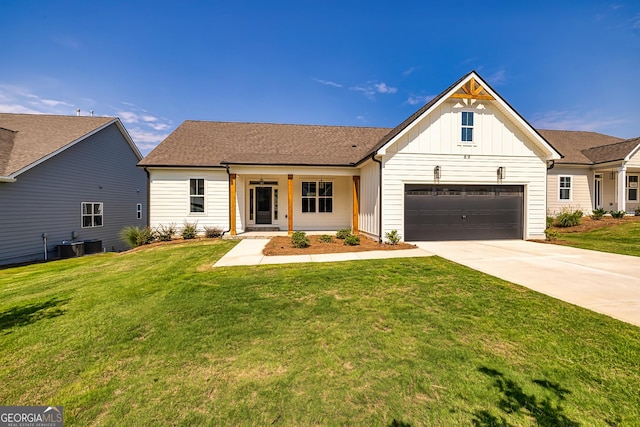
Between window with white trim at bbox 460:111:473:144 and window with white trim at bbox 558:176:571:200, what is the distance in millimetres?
10472

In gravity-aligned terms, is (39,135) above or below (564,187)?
above

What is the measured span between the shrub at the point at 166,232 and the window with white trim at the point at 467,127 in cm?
1365

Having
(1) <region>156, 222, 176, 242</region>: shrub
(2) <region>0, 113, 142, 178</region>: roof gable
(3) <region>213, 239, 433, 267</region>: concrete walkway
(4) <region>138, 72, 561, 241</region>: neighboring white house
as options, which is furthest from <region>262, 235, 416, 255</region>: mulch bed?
(2) <region>0, 113, 142, 178</region>: roof gable

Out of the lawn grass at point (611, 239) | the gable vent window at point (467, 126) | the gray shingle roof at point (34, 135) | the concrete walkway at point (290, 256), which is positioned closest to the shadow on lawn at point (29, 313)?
the concrete walkway at point (290, 256)

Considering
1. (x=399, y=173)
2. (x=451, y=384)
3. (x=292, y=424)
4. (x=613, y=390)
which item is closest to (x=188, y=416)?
(x=292, y=424)

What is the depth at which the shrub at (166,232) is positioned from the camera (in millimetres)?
12367

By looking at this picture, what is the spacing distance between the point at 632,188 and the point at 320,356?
25.5 metres

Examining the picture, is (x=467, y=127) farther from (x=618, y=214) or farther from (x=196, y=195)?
(x=196, y=195)

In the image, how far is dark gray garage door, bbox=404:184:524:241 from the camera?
429 inches

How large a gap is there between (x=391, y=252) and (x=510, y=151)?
23.8ft

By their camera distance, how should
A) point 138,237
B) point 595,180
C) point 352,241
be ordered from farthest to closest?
1. point 595,180
2. point 138,237
3. point 352,241

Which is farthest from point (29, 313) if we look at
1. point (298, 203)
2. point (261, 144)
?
point (261, 144)

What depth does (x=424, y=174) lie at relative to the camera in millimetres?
10797

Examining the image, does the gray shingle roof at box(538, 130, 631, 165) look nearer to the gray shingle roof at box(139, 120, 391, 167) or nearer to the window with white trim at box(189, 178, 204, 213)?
the gray shingle roof at box(139, 120, 391, 167)
